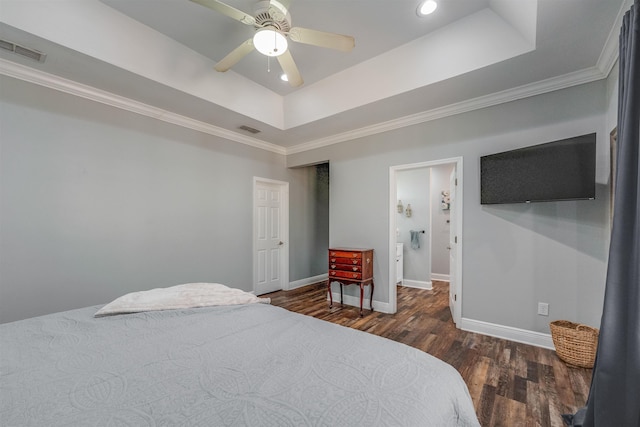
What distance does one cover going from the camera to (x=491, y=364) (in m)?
2.35

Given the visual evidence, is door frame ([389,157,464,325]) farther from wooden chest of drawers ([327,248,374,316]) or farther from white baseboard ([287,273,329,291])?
white baseboard ([287,273,329,291])

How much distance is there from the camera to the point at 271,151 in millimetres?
4727

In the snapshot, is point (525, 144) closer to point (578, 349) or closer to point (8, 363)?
point (578, 349)

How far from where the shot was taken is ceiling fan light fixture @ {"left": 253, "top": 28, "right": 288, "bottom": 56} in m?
1.92

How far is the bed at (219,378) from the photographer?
2.50 ft

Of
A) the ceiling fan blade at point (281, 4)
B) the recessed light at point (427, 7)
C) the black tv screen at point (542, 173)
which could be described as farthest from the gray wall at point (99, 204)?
the black tv screen at point (542, 173)

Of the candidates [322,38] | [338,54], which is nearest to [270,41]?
[322,38]

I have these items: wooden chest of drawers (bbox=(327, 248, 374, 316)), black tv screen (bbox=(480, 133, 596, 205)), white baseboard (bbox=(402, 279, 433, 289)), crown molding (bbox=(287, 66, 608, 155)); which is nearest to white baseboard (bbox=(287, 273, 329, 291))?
wooden chest of drawers (bbox=(327, 248, 374, 316))

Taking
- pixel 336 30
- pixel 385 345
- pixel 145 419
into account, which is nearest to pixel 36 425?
pixel 145 419

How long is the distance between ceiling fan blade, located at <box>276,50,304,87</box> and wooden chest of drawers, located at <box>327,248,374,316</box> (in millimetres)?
2223

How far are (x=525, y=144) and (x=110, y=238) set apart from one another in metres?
4.56

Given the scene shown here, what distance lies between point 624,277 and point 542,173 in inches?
56.9

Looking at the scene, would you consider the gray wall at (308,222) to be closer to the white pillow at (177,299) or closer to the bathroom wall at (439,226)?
the bathroom wall at (439,226)

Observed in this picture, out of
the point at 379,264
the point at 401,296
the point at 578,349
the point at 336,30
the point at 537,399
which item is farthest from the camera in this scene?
the point at 401,296
